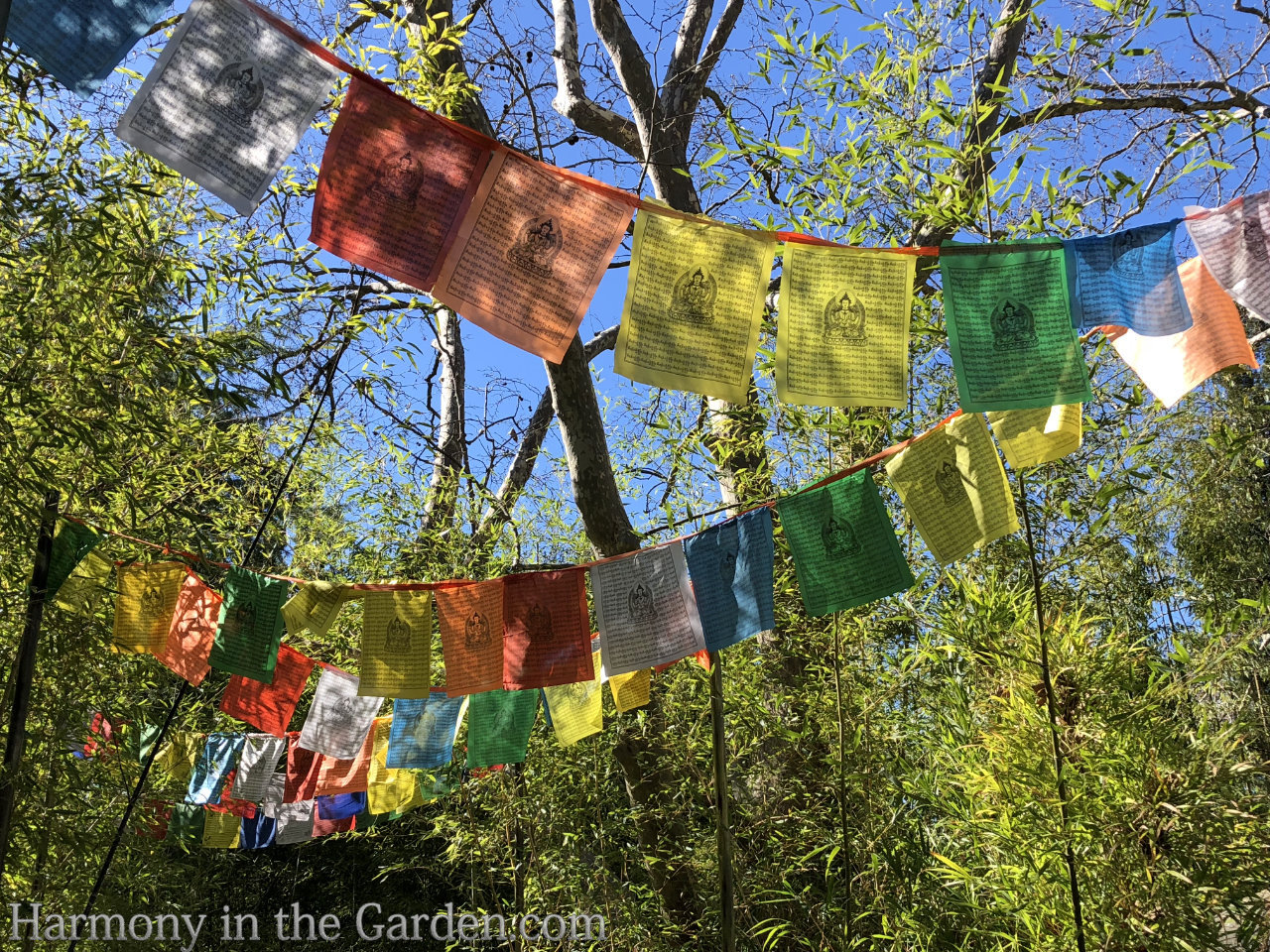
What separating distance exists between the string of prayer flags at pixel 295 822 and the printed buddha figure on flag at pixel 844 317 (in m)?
3.75

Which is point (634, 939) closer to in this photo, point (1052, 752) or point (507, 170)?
point (1052, 752)

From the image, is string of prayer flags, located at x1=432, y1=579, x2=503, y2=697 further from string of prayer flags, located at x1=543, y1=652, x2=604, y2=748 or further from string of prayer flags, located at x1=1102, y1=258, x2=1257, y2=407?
string of prayer flags, located at x1=1102, y1=258, x2=1257, y2=407

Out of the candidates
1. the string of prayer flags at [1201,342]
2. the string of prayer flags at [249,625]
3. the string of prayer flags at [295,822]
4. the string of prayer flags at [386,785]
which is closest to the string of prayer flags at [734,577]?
the string of prayer flags at [1201,342]

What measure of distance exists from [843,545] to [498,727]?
136cm

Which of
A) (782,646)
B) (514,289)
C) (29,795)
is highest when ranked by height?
(514,289)

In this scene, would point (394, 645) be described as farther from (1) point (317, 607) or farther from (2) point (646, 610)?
(2) point (646, 610)

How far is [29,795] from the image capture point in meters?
2.64

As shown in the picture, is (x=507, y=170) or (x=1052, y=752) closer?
(x=507, y=170)

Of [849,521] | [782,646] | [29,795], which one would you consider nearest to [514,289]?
[849,521]

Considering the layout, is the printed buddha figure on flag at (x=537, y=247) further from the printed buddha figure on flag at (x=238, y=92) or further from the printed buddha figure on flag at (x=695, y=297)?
the printed buddha figure on flag at (x=238, y=92)

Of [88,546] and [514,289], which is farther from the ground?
[514,289]

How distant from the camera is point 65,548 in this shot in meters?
2.67

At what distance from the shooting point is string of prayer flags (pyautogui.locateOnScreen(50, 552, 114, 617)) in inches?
113

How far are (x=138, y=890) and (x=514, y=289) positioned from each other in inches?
118
